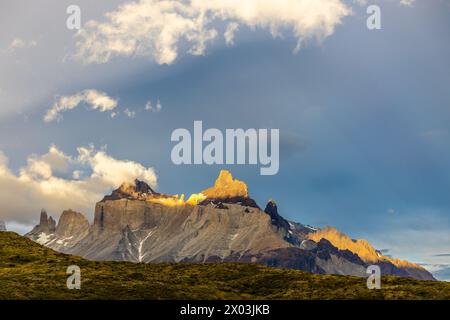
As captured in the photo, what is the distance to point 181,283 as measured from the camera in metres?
111

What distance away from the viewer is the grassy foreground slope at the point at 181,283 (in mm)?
97250

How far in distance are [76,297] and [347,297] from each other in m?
39.9

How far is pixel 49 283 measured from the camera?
102 m

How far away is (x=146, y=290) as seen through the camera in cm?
9994

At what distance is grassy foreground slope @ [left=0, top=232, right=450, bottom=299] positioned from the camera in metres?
97.2
